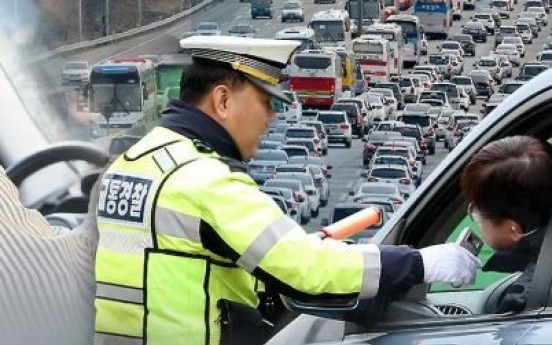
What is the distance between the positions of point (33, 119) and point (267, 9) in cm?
5952

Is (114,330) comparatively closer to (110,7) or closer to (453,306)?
(453,306)

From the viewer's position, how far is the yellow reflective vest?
7.07 feet

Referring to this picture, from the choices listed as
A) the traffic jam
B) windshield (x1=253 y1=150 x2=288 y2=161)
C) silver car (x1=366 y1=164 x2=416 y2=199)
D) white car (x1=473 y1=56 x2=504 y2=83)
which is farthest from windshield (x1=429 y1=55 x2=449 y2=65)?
silver car (x1=366 y1=164 x2=416 y2=199)

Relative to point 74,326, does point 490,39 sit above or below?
below

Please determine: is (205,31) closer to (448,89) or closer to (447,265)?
(447,265)

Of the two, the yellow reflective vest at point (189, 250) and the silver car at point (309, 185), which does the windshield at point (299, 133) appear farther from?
the yellow reflective vest at point (189, 250)

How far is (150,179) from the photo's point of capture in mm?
2225

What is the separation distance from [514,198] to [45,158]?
3.69 ft

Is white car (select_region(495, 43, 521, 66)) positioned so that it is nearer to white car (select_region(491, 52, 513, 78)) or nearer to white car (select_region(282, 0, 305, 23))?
white car (select_region(491, 52, 513, 78))

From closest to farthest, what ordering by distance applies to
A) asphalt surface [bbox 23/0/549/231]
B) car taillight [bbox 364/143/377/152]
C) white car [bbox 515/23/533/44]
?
asphalt surface [bbox 23/0/549/231] < car taillight [bbox 364/143/377/152] < white car [bbox 515/23/533/44]

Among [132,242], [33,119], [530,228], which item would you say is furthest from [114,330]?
[33,119]

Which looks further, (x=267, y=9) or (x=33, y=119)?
(x=267, y=9)

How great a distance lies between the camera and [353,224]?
2.51 m

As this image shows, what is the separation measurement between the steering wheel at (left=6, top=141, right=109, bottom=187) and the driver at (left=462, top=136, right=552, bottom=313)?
1.00m
